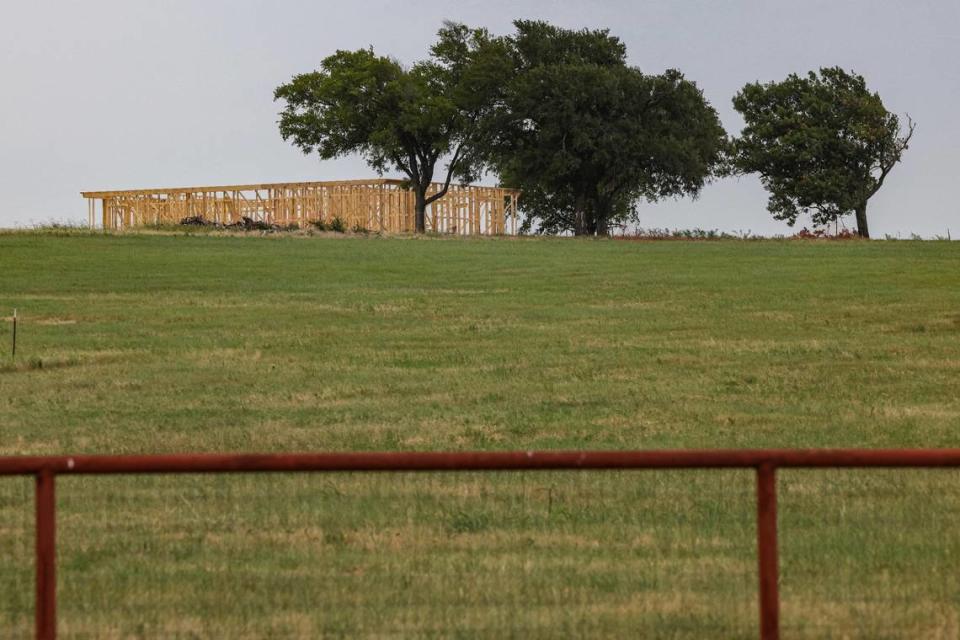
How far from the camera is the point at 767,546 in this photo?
735 centimetres

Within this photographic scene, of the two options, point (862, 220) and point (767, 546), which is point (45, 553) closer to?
point (767, 546)

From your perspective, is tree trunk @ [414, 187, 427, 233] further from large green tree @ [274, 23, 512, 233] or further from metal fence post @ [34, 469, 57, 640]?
metal fence post @ [34, 469, 57, 640]

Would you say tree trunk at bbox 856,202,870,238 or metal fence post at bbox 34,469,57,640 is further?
tree trunk at bbox 856,202,870,238

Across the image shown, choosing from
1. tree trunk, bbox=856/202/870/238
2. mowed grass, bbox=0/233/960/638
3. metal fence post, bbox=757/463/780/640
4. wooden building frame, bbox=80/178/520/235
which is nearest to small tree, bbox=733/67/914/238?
tree trunk, bbox=856/202/870/238

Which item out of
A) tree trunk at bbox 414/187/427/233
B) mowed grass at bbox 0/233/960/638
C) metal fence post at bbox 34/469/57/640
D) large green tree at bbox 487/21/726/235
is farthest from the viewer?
tree trunk at bbox 414/187/427/233

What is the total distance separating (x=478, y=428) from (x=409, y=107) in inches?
2761

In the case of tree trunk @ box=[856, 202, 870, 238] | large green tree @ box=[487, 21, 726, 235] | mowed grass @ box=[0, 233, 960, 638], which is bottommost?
mowed grass @ box=[0, 233, 960, 638]

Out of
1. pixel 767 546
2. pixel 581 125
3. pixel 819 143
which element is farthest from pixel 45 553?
pixel 819 143

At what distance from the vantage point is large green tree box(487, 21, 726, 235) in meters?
83.6

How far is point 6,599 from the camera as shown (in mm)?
10008

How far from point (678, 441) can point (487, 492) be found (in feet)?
20.2

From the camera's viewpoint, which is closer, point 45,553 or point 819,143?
point 45,553

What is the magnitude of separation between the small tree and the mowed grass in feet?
141

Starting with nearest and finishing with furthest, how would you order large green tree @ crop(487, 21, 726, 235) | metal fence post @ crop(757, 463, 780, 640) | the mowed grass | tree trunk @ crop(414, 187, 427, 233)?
metal fence post @ crop(757, 463, 780, 640), the mowed grass, large green tree @ crop(487, 21, 726, 235), tree trunk @ crop(414, 187, 427, 233)
